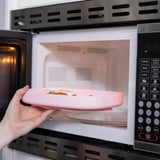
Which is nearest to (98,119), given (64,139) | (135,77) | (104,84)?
(64,139)

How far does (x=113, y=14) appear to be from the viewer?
851mm

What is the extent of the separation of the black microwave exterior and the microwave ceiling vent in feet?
0.25

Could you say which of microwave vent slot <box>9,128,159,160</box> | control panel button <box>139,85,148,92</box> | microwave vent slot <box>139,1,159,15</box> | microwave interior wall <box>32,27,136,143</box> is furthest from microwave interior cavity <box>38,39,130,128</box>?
microwave vent slot <box>139,1,159,15</box>

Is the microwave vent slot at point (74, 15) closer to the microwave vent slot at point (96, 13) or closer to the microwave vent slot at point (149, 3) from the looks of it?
the microwave vent slot at point (96, 13)

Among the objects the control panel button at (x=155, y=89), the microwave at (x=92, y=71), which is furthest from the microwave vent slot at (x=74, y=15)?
the control panel button at (x=155, y=89)

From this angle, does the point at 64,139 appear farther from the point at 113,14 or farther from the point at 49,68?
the point at 113,14

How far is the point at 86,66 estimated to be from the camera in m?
1.27

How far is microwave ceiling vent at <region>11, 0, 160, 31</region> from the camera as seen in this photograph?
787mm

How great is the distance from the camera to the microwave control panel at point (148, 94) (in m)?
0.75

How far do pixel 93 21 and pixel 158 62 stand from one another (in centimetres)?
27

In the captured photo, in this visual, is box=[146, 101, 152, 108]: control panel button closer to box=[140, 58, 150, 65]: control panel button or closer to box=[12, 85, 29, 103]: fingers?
box=[140, 58, 150, 65]: control panel button

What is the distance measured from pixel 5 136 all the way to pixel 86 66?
55cm

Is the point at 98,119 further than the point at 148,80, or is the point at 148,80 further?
the point at 98,119

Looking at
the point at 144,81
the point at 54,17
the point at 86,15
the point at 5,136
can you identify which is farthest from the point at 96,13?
the point at 5,136
